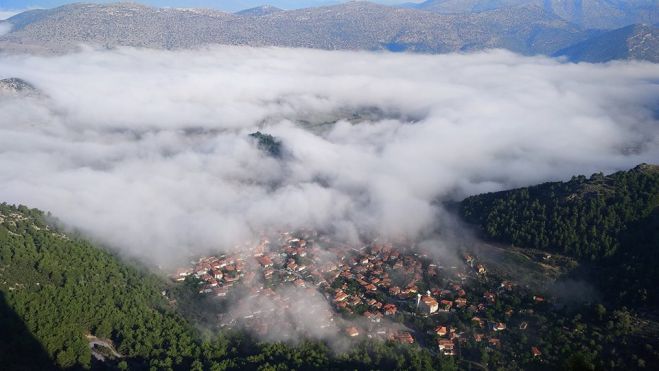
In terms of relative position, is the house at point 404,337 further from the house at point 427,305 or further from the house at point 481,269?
the house at point 481,269

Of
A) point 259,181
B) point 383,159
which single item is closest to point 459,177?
point 383,159

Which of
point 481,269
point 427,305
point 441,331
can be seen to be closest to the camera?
point 441,331

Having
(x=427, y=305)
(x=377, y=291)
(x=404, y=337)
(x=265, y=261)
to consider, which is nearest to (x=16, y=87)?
(x=265, y=261)

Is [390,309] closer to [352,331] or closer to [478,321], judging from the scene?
[352,331]

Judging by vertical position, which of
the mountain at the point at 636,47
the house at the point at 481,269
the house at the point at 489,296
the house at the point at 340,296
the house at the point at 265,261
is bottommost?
the house at the point at 265,261

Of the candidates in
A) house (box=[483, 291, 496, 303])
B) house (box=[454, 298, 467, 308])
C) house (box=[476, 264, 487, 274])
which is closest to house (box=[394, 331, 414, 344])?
house (box=[454, 298, 467, 308])

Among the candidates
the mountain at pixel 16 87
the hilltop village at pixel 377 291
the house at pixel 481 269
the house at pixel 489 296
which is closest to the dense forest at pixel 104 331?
the hilltop village at pixel 377 291
